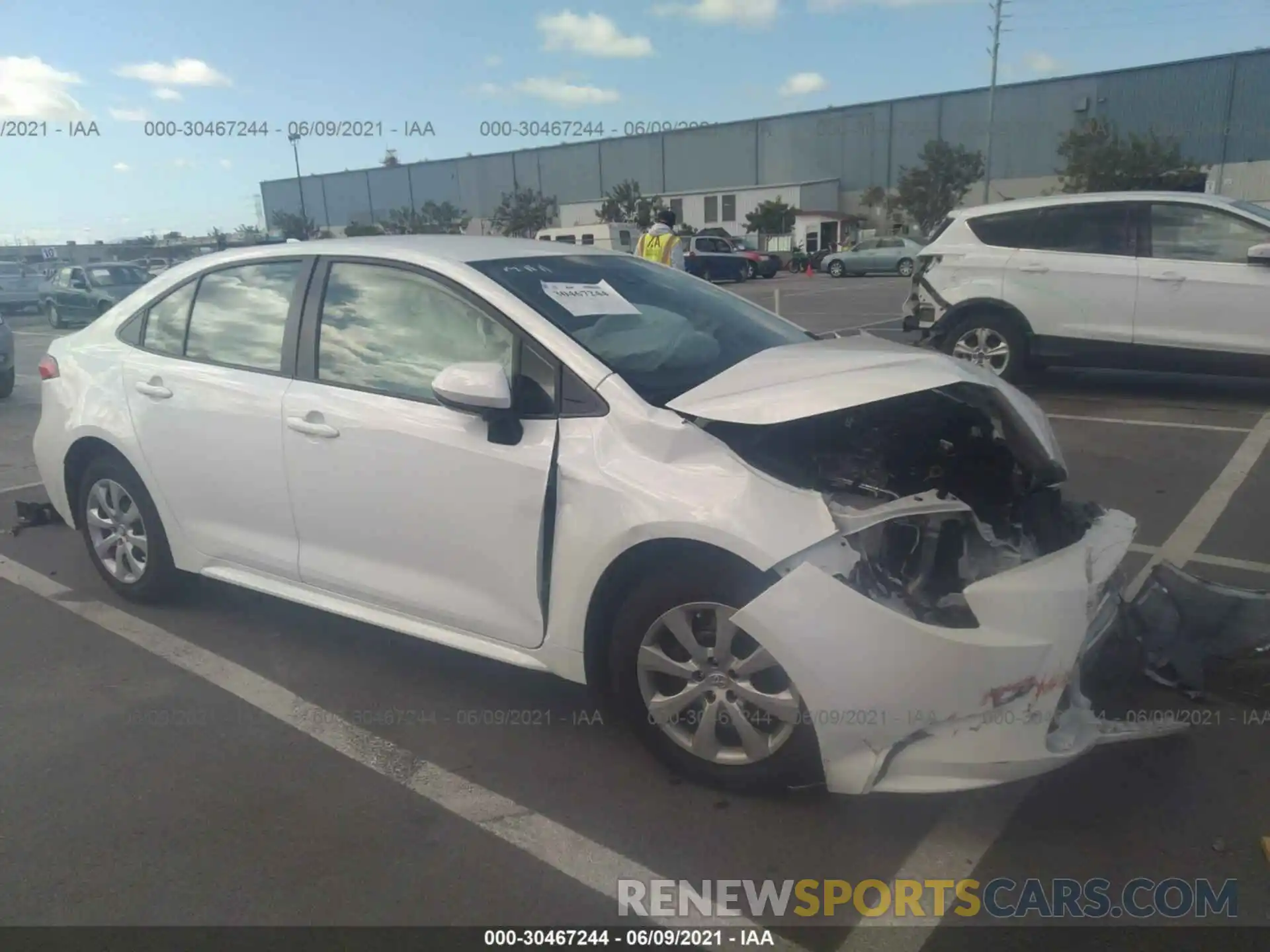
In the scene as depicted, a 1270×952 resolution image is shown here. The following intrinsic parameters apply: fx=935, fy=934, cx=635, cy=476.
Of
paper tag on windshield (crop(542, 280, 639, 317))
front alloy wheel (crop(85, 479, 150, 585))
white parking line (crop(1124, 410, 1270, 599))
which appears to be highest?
paper tag on windshield (crop(542, 280, 639, 317))

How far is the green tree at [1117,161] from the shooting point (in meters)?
37.5

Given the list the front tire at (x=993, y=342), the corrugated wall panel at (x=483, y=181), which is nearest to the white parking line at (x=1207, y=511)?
the front tire at (x=993, y=342)

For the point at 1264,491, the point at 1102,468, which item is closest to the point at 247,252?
the point at 1102,468

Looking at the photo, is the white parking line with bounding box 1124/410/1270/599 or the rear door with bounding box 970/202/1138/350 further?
the rear door with bounding box 970/202/1138/350

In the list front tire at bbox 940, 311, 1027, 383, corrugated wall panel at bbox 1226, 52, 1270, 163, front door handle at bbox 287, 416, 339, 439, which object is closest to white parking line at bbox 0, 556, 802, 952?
front door handle at bbox 287, 416, 339, 439

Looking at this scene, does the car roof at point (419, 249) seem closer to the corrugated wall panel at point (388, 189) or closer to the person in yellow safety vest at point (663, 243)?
the person in yellow safety vest at point (663, 243)

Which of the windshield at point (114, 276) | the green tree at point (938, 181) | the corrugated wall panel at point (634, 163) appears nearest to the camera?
the windshield at point (114, 276)

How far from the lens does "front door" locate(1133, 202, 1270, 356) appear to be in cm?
744

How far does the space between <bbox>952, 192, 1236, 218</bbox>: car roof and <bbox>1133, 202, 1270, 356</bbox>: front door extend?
70 mm

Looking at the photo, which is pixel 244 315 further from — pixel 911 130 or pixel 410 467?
pixel 911 130

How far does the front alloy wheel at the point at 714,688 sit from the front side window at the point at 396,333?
1011mm

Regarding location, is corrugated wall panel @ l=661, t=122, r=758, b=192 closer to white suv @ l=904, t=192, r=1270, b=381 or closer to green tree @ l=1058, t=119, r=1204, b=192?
green tree @ l=1058, t=119, r=1204, b=192

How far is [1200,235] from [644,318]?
647cm

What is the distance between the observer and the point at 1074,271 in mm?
8133
